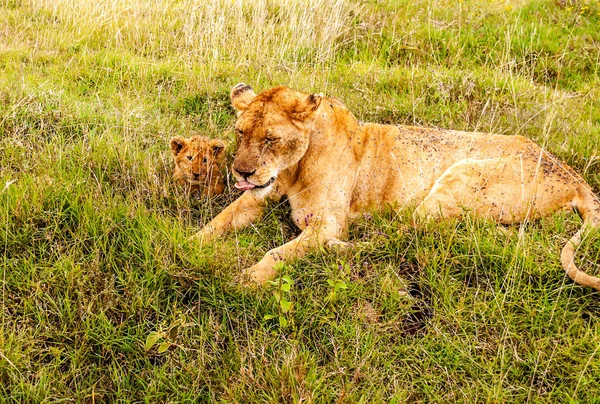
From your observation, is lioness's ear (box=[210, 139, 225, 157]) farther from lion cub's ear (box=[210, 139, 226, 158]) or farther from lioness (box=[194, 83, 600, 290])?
lioness (box=[194, 83, 600, 290])

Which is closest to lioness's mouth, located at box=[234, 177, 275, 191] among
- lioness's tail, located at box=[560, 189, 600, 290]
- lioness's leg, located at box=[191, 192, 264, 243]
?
lioness's leg, located at box=[191, 192, 264, 243]

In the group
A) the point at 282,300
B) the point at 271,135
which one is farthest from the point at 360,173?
the point at 282,300

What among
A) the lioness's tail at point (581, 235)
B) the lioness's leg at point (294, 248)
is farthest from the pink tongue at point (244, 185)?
the lioness's tail at point (581, 235)

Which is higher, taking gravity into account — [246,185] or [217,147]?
[246,185]

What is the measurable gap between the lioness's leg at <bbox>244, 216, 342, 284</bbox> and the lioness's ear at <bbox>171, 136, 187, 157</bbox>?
1511 mm

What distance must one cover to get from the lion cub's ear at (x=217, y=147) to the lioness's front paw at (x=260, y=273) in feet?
5.24

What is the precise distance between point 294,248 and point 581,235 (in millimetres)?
1942

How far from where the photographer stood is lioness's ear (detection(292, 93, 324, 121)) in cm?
415

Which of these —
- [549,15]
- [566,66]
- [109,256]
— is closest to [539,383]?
[109,256]

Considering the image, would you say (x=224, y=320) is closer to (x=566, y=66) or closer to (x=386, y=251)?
(x=386, y=251)

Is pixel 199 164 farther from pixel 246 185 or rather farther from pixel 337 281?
pixel 337 281

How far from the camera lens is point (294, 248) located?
385cm

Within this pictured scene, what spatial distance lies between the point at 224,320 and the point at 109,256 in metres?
0.86

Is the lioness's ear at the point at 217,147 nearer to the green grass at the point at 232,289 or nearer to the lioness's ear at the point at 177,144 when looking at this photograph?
the lioness's ear at the point at 177,144
